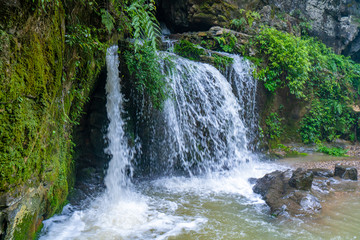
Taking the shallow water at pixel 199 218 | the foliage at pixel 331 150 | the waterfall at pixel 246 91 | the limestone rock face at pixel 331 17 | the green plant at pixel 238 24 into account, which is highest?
the limestone rock face at pixel 331 17

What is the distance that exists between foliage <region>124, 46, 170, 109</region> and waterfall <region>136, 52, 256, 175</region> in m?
0.51

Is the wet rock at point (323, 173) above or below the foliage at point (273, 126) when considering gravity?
below

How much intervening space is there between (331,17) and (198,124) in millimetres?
12338

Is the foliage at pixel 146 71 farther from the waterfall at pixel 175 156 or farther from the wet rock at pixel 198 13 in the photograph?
the wet rock at pixel 198 13

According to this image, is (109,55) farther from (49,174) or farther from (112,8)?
(49,174)

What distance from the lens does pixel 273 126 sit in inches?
373

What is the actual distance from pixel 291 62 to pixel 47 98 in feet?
29.3

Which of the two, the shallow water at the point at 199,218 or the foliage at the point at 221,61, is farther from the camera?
the foliage at the point at 221,61

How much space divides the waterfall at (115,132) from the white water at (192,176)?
0.8 inches

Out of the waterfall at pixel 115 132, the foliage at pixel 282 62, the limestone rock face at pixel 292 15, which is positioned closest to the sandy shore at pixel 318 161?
the foliage at pixel 282 62

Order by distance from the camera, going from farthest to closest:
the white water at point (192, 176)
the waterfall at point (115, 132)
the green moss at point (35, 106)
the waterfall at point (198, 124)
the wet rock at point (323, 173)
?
the waterfall at point (198, 124) → the wet rock at point (323, 173) → the waterfall at point (115, 132) → the white water at point (192, 176) → the green moss at point (35, 106)

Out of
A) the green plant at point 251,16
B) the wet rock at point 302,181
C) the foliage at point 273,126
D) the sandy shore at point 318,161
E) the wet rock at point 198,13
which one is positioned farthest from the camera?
the green plant at point 251,16

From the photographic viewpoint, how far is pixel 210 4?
1002cm

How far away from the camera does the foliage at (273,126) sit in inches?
369
